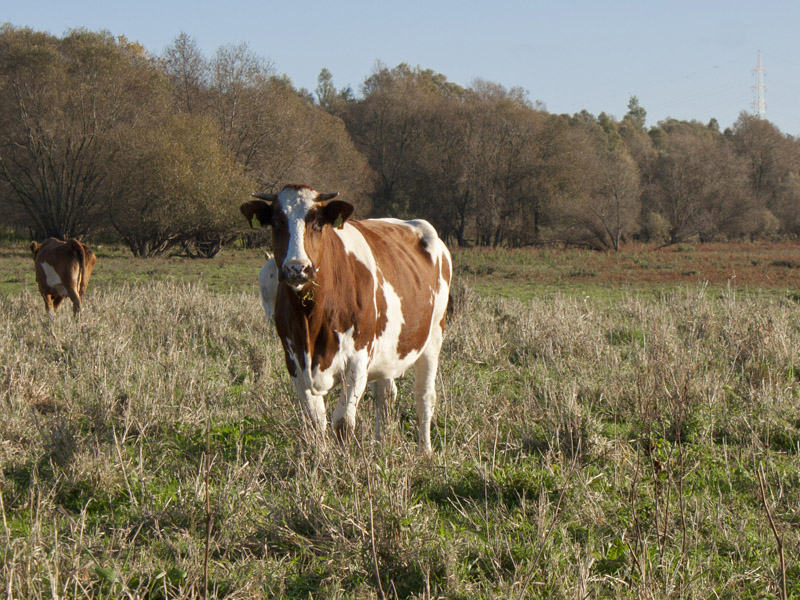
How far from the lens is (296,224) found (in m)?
4.73

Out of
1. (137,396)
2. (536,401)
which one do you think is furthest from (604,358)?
(137,396)

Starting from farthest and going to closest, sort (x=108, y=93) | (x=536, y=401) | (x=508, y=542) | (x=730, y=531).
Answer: (x=108, y=93), (x=536, y=401), (x=730, y=531), (x=508, y=542)

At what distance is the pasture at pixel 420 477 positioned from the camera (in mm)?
3631

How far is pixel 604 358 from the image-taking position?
27.9 feet

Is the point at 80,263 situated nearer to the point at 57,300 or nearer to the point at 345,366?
the point at 57,300

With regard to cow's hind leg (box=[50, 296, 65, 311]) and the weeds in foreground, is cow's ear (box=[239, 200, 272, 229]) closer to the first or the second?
the weeds in foreground

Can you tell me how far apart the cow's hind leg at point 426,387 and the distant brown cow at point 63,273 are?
27.5ft

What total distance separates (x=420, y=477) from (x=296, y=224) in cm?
189

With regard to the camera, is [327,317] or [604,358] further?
[604,358]

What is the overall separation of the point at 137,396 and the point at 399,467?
2.83 meters

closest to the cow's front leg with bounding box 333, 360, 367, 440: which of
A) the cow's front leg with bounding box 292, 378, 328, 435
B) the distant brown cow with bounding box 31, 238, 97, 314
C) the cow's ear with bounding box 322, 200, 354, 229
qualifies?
the cow's front leg with bounding box 292, 378, 328, 435

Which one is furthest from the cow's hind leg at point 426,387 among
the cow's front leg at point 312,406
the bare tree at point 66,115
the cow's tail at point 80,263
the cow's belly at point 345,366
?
the bare tree at point 66,115

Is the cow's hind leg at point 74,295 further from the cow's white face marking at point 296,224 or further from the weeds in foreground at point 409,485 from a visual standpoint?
the cow's white face marking at point 296,224

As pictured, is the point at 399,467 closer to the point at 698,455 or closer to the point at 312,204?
the point at 312,204
